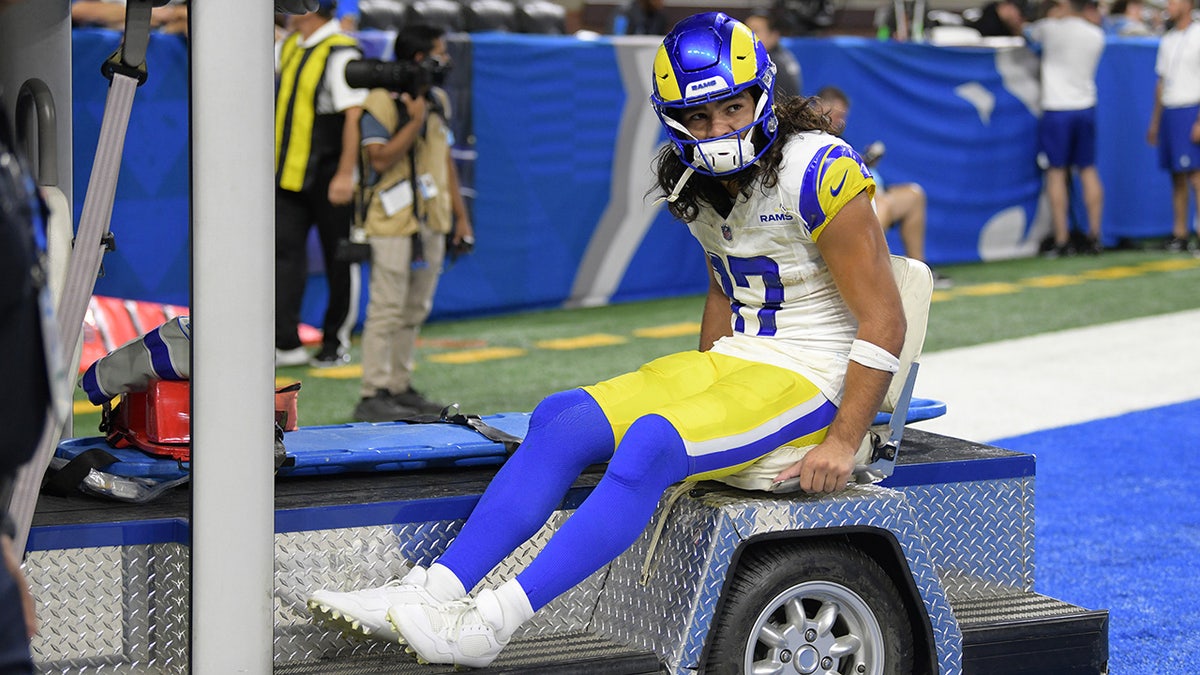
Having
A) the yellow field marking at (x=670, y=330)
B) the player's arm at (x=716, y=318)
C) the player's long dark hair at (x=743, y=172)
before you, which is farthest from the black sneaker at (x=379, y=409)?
the player's long dark hair at (x=743, y=172)

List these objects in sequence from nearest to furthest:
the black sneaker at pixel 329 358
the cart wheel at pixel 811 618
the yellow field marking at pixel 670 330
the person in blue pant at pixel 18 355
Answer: the person in blue pant at pixel 18 355 → the cart wheel at pixel 811 618 → the black sneaker at pixel 329 358 → the yellow field marking at pixel 670 330

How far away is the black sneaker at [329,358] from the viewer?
906cm

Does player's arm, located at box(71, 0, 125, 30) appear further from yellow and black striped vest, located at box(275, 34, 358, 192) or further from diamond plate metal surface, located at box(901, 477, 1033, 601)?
diamond plate metal surface, located at box(901, 477, 1033, 601)

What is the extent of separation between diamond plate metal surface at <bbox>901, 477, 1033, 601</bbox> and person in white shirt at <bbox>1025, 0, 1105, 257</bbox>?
10.1 m

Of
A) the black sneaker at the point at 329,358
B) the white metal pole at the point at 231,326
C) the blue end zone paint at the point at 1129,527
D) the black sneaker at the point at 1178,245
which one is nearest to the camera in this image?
the white metal pole at the point at 231,326

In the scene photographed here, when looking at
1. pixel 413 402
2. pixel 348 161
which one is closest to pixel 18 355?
pixel 413 402

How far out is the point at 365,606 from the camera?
10.7ft

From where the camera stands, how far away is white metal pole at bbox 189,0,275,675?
114 inches

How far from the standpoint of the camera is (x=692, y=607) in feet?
11.1

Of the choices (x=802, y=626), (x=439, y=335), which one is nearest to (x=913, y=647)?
(x=802, y=626)

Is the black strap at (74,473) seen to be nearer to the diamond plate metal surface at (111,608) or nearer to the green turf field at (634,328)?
the diamond plate metal surface at (111,608)

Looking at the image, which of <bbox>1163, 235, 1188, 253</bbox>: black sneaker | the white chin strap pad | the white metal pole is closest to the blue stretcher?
the white metal pole

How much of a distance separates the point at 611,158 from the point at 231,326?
8448 millimetres

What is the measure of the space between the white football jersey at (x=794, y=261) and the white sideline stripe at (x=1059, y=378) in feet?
10.6
